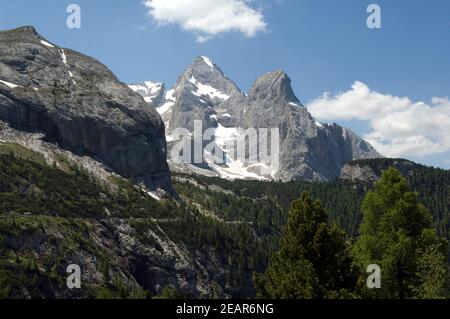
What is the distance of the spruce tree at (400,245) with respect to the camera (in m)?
39.4

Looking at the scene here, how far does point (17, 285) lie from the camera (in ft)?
374

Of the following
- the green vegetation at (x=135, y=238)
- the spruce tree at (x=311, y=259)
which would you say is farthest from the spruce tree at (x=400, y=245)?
the spruce tree at (x=311, y=259)

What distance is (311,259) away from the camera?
3622 centimetres

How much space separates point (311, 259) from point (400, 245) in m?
9.02

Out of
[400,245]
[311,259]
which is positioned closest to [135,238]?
[400,245]

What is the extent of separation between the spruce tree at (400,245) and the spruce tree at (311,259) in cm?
369

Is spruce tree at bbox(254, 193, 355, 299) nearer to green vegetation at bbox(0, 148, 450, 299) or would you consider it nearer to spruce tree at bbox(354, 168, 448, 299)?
green vegetation at bbox(0, 148, 450, 299)

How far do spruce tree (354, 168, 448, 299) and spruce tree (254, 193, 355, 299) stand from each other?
145 inches

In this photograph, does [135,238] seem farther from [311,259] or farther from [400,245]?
[311,259]

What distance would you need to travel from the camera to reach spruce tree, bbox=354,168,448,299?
3944 centimetres

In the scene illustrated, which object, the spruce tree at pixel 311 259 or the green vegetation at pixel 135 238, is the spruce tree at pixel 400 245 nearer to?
the green vegetation at pixel 135 238
